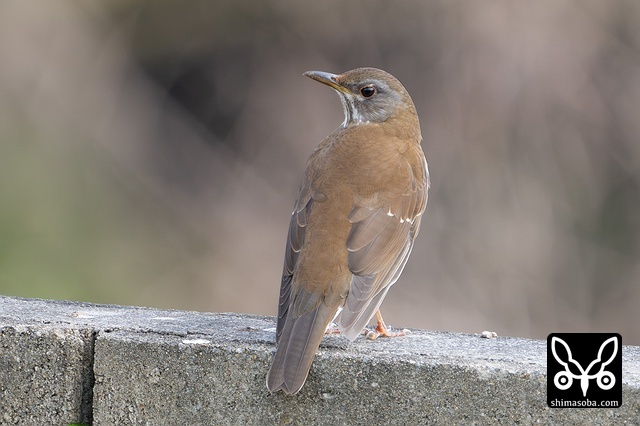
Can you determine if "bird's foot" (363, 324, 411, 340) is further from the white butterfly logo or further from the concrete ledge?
the white butterfly logo

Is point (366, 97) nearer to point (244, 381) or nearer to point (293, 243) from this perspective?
point (293, 243)

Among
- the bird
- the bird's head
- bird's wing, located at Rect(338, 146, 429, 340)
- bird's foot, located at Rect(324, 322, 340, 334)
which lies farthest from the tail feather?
the bird's head

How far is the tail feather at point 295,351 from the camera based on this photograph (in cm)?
388

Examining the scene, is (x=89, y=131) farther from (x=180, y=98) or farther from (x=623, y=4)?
(x=623, y=4)

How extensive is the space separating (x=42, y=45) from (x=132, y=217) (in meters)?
1.66

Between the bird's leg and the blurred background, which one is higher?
the blurred background

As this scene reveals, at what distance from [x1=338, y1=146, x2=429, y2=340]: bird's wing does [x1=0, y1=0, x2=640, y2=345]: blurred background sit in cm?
389

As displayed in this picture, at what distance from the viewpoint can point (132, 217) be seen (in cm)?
1022

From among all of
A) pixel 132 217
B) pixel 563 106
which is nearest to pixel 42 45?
pixel 132 217

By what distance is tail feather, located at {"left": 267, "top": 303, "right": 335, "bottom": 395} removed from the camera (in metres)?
3.88

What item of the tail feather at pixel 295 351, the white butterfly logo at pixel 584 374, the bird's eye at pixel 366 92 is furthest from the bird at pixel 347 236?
the white butterfly logo at pixel 584 374

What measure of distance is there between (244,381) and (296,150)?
5900 millimetres

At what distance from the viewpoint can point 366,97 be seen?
5.59m

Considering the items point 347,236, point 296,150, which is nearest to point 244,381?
point 347,236
